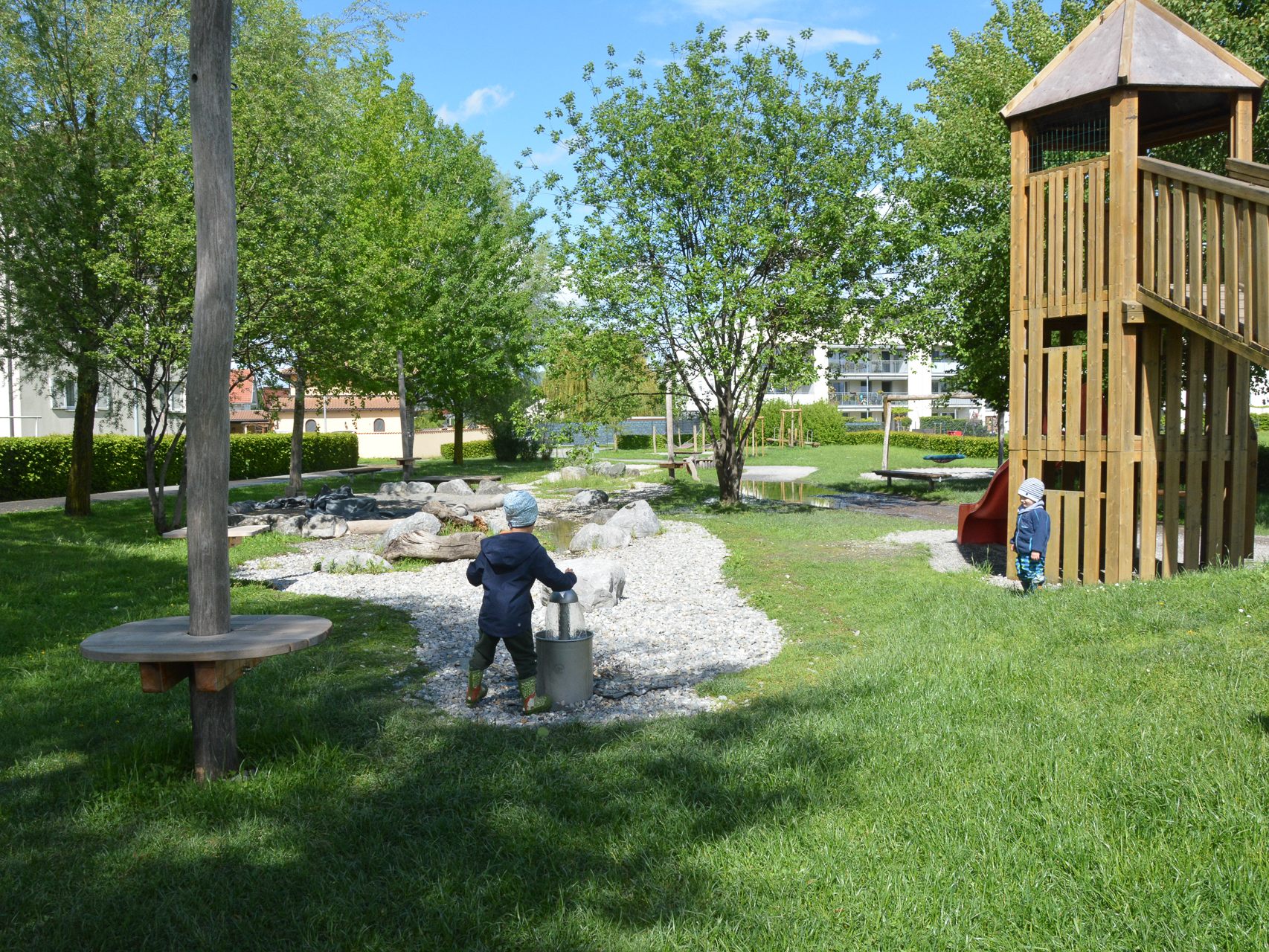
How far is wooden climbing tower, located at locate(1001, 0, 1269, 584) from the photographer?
9125 mm

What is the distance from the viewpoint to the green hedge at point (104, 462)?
2273 cm

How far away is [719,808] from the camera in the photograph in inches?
167

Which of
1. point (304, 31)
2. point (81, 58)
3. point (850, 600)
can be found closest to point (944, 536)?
point (850, 600)

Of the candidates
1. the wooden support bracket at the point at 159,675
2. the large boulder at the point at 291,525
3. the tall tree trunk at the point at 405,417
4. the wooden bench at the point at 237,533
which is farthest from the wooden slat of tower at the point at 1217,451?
the tall tree trunk at the point at 405,417

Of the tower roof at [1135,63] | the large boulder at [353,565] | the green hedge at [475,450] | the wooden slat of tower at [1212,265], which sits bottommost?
the large boulder at [353,565]

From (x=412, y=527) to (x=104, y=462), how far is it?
51.8 ft

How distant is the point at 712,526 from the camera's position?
54.5 ft

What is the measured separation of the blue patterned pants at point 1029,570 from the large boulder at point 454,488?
15662 mm

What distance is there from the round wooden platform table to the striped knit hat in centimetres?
724

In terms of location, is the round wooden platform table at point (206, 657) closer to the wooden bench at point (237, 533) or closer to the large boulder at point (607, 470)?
the wooden bench at point (237, 533)

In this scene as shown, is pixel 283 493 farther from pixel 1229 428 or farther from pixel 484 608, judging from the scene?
pixel 1229 428

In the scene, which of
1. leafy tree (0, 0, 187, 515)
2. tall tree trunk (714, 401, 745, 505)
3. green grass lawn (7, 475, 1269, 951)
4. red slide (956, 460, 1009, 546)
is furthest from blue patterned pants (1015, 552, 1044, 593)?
leafy tree (0, 0, 187, 515)

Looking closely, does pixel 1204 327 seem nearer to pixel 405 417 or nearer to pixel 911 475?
pixel 911 475

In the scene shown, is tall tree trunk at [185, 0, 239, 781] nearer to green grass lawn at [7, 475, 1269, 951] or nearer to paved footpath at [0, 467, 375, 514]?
green grass lawn at [7, 475, 1269, 951]
